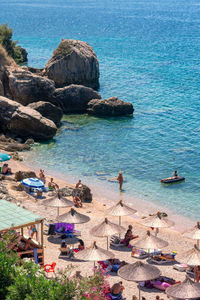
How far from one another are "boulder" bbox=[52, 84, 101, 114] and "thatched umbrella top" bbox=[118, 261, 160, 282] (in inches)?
1336

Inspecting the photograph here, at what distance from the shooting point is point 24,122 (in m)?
42.3

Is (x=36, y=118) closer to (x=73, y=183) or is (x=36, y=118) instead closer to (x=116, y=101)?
(x=73, y=183)

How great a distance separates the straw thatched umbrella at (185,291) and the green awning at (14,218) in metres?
6.08

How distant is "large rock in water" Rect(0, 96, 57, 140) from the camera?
139 feet

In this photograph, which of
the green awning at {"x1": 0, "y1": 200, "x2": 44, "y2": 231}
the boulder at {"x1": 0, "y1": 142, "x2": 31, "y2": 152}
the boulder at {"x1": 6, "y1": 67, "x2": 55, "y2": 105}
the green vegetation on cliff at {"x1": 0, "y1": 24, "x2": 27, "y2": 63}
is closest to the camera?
the green awning at {"x1": 0, "y1": 200, "x2": 44, "y2": 231}

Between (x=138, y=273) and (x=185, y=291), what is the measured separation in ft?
6.12

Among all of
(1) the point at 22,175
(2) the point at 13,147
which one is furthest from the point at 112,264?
(2) the point at 13,147

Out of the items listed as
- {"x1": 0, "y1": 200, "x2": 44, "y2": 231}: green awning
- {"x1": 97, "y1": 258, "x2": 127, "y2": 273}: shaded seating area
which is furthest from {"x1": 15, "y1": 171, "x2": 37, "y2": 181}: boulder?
{"x1": 97, "y1": 258, "x2": 127, "y2": 273}: shaded seating area

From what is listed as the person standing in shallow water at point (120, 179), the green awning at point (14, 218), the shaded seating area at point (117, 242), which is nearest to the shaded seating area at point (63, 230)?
the shaded seating area at point (117, 242)

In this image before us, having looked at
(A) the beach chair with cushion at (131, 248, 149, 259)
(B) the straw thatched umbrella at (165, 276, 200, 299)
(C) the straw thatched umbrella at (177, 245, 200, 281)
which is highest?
(B) the straw thatched umbrella at (165, 276, 200, 299)

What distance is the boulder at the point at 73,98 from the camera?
171 feet

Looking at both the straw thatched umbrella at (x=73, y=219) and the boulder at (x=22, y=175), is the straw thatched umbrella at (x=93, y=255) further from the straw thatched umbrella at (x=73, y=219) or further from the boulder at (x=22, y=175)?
the boulder at (x=22, y=175)

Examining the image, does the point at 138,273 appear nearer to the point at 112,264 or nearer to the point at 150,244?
the point at 112,264

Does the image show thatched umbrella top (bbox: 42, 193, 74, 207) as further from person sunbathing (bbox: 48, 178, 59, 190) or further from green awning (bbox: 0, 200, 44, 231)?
person sunbathing (bbox: 48, 178, 59, 190)
